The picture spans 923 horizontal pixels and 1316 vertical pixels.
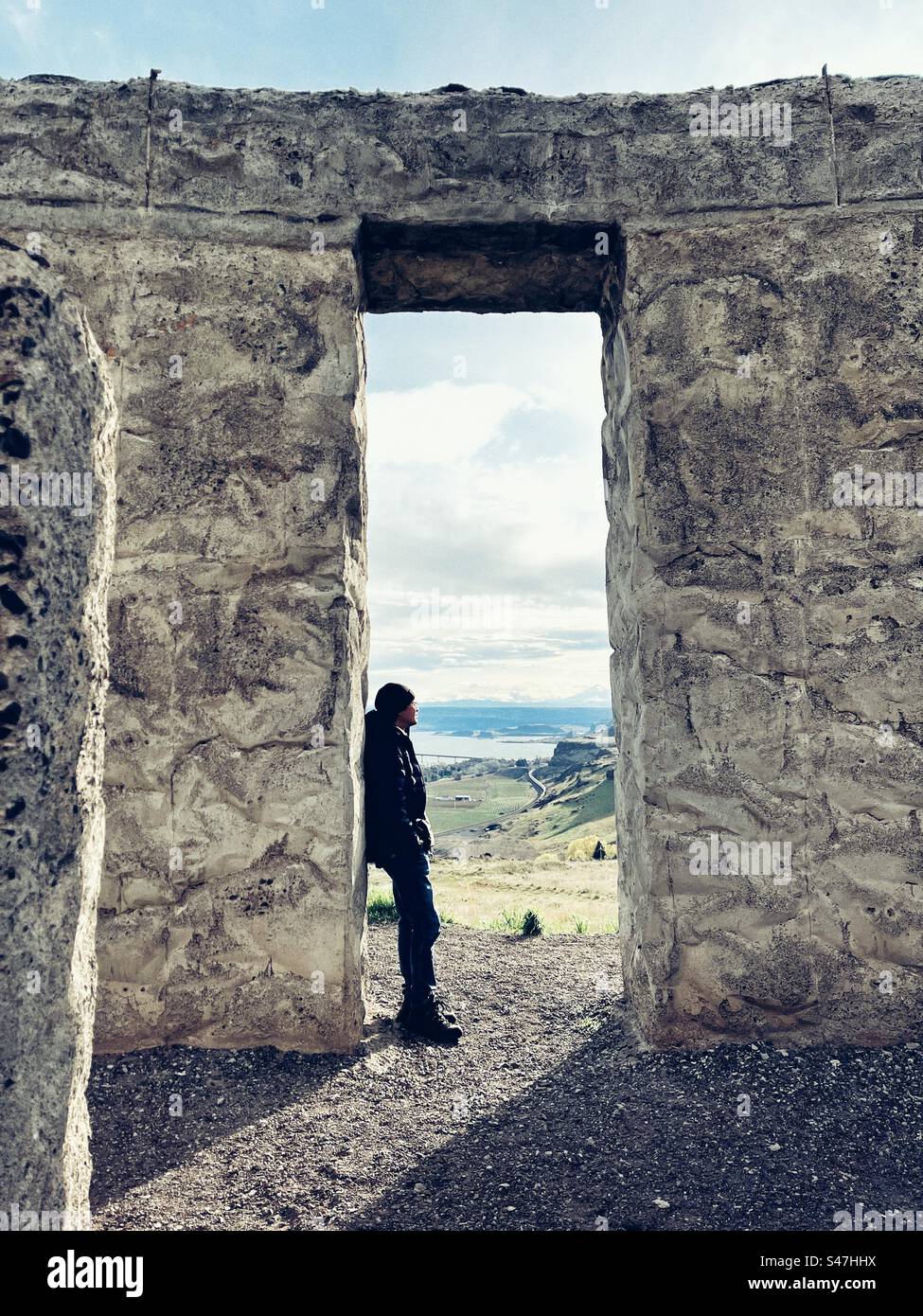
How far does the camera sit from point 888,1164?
2.78 metres

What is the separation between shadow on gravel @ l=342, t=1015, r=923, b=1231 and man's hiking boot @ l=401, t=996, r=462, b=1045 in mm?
509

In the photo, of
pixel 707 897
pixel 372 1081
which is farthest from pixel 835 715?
pixel 372 1081

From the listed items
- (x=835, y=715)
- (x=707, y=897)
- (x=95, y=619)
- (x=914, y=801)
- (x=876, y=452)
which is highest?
(x=876, y=452)

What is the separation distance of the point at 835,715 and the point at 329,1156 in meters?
2.53

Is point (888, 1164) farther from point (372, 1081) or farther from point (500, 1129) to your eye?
point (372, 1081)

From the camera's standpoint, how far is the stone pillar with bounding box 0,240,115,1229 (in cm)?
161

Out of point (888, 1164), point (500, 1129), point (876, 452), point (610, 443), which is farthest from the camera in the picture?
point (610, 443)

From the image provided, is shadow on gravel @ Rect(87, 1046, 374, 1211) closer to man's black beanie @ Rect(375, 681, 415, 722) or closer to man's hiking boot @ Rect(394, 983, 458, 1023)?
man's hiking boot @ Rect(394, 983, 458, 1023)

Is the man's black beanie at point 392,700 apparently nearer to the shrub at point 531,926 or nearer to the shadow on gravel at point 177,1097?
the shadow on gravel at point 177,1097

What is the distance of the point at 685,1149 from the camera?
2914 mm

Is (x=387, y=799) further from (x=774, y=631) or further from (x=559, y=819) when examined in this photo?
(x=559, y=819)

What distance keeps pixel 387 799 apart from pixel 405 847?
0.23 m

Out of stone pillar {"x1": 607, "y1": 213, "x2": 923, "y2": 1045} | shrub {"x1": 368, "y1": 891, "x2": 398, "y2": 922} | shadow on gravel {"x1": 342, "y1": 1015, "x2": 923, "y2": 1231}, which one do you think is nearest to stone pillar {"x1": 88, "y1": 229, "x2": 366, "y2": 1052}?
shadow on gravel {"x1": 342, "y1": 1015, "x2": 923, "y2": 1231}
